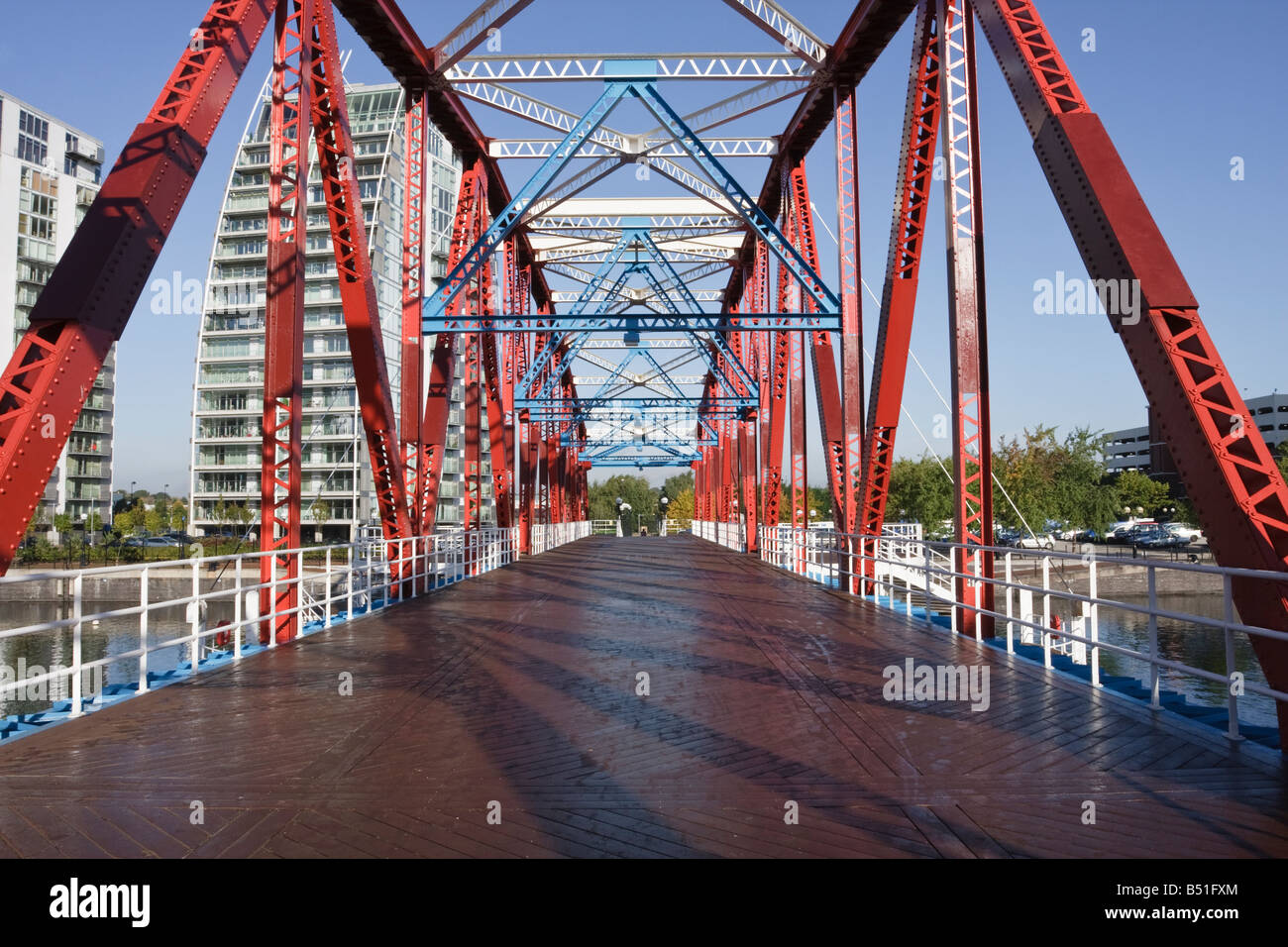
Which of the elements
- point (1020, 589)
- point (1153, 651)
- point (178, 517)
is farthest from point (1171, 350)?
point (178, 517)

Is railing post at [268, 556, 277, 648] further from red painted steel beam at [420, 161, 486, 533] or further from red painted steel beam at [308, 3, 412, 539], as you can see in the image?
red painted steel beam at [420, 161, 486, 533]

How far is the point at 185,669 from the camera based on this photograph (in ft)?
31.7

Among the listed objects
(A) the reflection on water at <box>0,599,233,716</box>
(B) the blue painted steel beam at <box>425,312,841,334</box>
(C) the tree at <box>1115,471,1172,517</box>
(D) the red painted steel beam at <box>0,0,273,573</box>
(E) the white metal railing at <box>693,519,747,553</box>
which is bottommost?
(A) the reflection on water at <box>0,599,233,716</box>

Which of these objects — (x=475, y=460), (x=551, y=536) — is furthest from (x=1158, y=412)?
(x=551, y=536)

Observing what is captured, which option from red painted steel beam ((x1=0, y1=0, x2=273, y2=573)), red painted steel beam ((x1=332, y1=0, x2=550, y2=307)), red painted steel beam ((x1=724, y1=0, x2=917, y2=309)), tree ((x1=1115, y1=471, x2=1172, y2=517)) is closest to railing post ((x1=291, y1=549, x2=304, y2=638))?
red painted steel beam ((x1=0, y1=0, x2=273, y2=573))

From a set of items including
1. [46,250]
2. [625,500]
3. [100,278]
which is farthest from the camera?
[625,500]

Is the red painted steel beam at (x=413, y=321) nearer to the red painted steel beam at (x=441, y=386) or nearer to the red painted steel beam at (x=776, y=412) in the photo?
the red painted steel beam at (x=441, y=386)

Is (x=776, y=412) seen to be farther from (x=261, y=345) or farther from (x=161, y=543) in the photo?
(x=261, y=345)

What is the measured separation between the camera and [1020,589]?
1334 centimetres

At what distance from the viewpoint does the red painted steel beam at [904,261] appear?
13.8 metres

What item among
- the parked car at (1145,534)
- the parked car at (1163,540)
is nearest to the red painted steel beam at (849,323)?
the parked car at (1163,540)

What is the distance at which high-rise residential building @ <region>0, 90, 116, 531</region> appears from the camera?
6888 cm

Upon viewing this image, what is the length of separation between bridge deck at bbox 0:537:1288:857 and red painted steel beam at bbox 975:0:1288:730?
1234 millimetres

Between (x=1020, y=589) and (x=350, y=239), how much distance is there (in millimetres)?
10563
